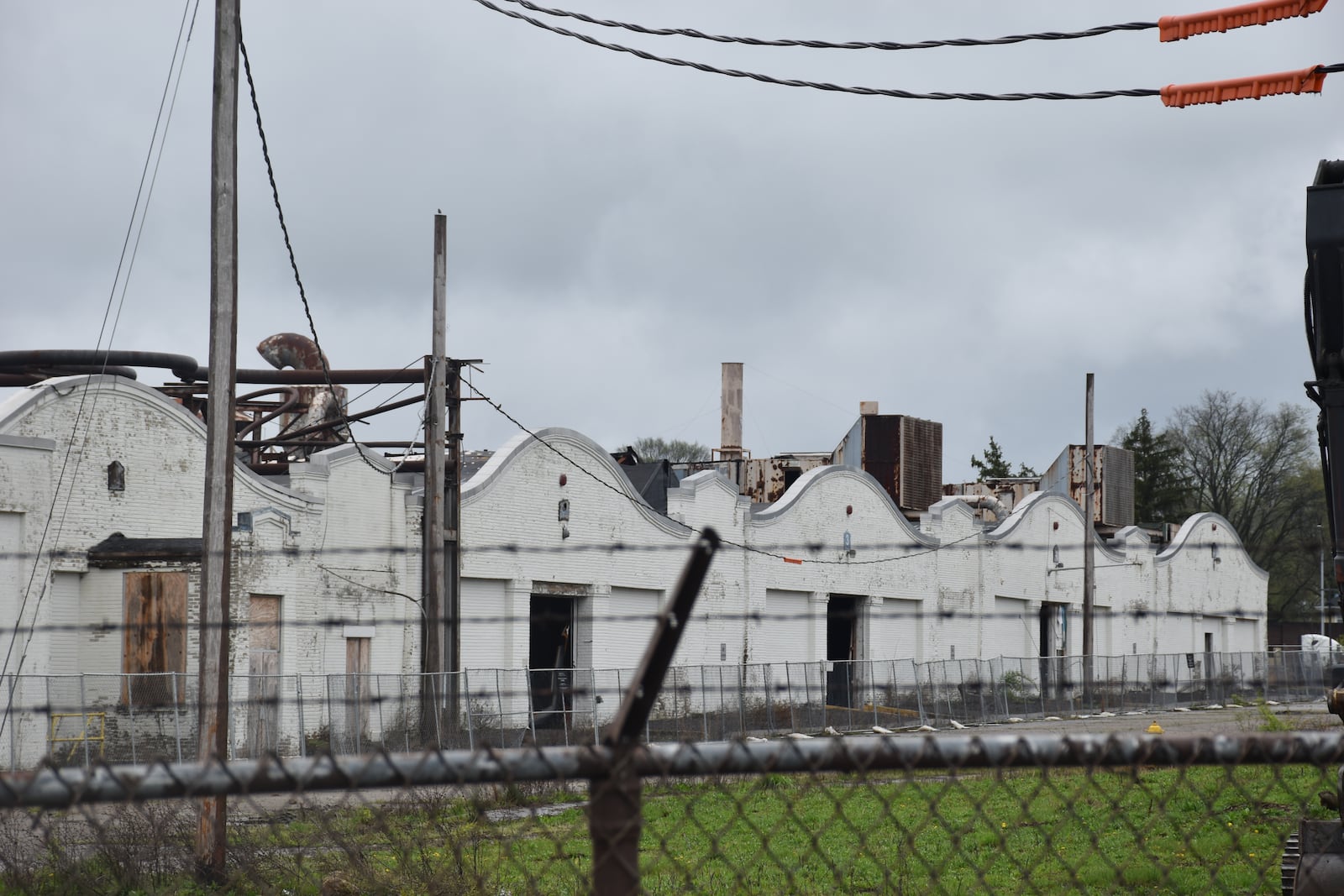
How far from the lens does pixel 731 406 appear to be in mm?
42062

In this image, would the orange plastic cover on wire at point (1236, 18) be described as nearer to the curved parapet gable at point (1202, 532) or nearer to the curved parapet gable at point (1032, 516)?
the curved parapet gable at point (1032, 516)

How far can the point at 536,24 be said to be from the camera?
43.7 ft

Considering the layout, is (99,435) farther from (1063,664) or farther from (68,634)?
(1063,664)

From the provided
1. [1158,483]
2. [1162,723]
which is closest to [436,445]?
[1162,723]

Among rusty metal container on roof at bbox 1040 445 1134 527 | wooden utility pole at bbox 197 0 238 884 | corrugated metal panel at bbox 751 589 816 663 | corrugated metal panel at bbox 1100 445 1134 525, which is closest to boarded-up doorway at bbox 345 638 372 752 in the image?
corrugated metal panel at bbox 751 589 816 663

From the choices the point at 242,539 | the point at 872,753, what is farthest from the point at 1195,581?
the point at 872,753

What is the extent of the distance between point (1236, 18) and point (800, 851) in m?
8.24

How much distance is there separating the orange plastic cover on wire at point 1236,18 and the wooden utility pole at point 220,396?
8.13m

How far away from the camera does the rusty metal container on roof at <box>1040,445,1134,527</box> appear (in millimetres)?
49062

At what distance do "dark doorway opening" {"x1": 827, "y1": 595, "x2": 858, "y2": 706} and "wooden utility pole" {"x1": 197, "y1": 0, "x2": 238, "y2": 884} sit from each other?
1932 cm

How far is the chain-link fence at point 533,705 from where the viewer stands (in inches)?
846

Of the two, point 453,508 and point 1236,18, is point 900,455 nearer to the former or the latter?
point 453,508

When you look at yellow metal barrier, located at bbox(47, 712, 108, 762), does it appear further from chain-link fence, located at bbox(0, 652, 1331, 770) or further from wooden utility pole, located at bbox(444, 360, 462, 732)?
wooden utility pole, located at bbox(444, 360, 462, 732)

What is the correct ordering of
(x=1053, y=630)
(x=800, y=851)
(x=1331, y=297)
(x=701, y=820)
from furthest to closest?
(x=1053, y=630) < (x=701, y=820) < (x=800, y=851) < (x=1331, y=297)
